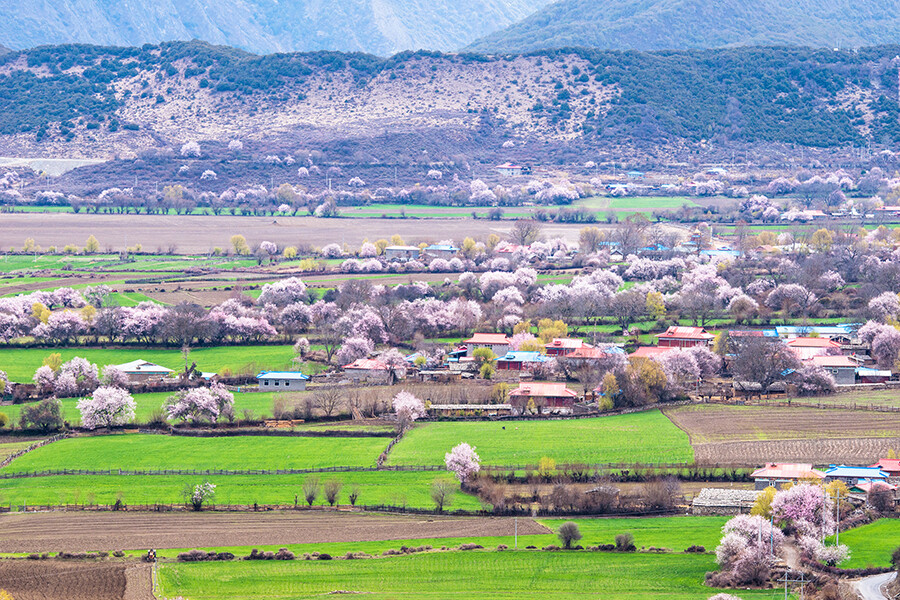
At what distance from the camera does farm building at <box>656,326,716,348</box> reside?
86.2 meters

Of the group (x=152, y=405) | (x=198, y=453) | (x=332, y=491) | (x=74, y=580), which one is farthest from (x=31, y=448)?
(x=74, y=580)

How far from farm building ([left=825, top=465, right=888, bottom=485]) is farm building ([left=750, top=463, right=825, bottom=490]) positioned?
55cm

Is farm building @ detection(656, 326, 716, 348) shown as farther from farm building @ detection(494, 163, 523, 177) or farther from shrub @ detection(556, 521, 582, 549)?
farm building @ detection(494, 163, 523, 177)

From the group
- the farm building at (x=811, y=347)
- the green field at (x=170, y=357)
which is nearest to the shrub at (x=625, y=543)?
the farm building at (x=811, y=347)

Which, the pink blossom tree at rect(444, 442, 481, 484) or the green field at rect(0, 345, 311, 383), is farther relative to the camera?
the green field at rect(0, 345, 311, 383)

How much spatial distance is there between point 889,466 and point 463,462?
697 inches

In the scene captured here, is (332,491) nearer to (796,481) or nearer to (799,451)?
(796,481)

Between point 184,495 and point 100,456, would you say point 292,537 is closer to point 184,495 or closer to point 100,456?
point 184,495

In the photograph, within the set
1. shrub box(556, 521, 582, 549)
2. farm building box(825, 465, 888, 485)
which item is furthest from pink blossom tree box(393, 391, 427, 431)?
farm building box(825, 465, 888, 485)

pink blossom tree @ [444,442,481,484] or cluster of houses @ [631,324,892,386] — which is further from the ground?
cluster of houses @ [631,324,892,386]

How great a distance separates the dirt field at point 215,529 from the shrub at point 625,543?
3.65 m

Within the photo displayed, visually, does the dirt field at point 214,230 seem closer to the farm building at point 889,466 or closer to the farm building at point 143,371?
the farm building at point 143,371

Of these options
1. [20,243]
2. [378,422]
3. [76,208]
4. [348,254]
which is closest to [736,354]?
[378,422]

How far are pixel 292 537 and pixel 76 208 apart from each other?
120 m
